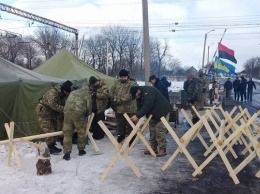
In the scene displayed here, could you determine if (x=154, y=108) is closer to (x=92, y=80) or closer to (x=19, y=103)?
(x=92, y=80)

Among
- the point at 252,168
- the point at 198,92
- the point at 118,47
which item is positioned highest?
the point at 118,47

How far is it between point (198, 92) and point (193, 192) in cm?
687

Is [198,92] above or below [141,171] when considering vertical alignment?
above

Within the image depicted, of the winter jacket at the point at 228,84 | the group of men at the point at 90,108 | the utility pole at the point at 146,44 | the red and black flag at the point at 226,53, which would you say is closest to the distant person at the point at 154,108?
the group of men at the point at 90,108

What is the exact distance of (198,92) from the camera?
11.8 meters

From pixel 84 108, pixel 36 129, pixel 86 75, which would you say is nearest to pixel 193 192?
pixel 84 108

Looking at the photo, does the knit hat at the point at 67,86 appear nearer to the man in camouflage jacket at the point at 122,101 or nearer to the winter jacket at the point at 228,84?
the man in camouflage jacket at the point at 122,101

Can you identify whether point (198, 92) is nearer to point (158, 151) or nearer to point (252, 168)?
point (158, 151)

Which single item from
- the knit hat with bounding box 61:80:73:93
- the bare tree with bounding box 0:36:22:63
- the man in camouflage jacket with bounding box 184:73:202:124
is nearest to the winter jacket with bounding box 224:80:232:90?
the man in camouflage jacket with bounding box 184:73:202:124

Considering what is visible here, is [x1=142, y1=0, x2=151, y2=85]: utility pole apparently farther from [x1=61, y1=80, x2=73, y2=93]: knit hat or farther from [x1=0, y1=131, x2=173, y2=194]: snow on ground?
[x1=0, y1=131, x2=173, y2=194]: snow on ground

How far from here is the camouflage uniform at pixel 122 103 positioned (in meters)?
8.63

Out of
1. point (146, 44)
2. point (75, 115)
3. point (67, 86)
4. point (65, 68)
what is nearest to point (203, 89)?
point (146, 44)

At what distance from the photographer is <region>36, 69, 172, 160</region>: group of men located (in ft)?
23.0

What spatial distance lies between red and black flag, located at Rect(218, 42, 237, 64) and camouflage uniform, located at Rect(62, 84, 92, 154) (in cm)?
1478
